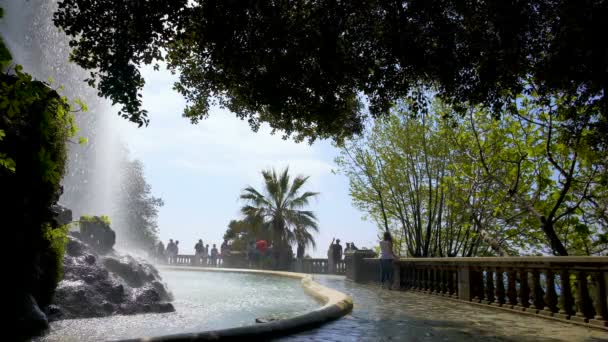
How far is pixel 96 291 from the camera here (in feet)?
29.9

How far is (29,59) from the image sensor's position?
54750 millimetres

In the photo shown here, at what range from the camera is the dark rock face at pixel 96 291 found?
27.1 ft

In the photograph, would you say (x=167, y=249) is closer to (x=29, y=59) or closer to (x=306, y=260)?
(x=306, y=260)

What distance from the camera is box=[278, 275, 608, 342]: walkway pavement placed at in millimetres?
5320

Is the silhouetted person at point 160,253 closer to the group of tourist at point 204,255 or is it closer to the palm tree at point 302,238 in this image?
the group of tourist at point 204,255

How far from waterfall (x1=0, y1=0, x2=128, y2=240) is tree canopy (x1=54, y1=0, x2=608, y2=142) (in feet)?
159

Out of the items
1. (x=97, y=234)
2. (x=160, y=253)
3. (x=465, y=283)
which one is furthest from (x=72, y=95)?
(x=465, y=283)

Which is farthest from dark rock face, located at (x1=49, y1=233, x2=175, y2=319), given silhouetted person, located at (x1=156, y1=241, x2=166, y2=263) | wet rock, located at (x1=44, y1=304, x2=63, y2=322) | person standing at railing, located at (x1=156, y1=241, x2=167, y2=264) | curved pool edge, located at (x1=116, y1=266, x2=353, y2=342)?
silhouetted person, located at (x1=156, y1=241, x2=166, y2=263)

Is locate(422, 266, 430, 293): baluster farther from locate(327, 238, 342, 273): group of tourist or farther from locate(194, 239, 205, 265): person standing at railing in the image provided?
locate(194, 239, 205, 265): person standing at railing

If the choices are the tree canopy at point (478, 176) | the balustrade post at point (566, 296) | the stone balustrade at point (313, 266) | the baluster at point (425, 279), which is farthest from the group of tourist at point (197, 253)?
the balustrade post at point (566, 296)

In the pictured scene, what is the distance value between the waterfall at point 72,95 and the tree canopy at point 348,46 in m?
48.5

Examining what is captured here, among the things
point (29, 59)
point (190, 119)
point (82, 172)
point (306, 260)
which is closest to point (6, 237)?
point (190, 119)

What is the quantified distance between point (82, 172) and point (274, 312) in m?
54.5

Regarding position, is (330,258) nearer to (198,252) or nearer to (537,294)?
(198,252)
